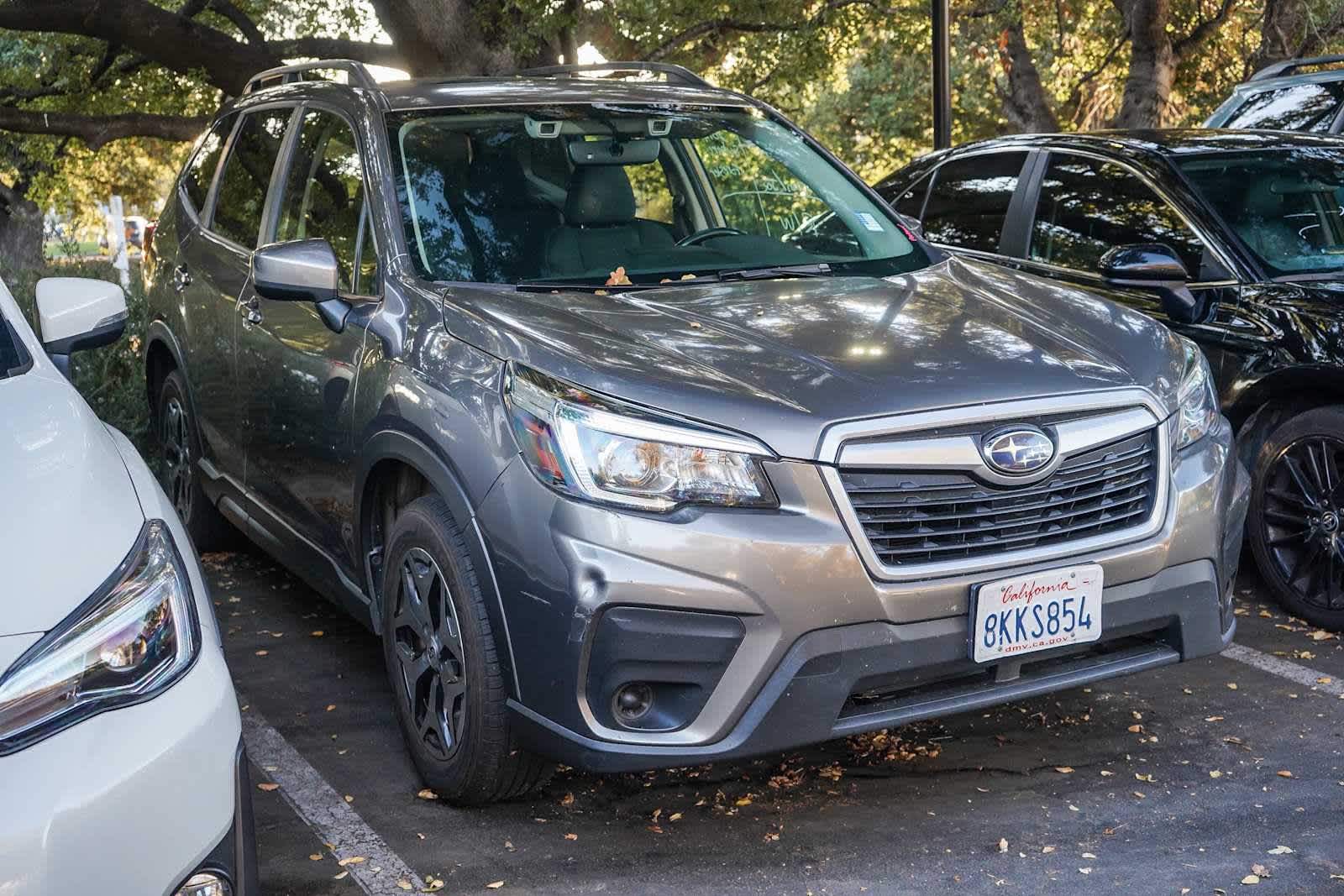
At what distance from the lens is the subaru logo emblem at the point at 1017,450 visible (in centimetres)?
341

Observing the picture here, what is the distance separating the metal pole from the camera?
1066 centimetres

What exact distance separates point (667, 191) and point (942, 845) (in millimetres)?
2258

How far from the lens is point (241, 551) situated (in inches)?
253

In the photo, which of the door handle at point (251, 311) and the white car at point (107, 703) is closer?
the white car at point (107, 703)

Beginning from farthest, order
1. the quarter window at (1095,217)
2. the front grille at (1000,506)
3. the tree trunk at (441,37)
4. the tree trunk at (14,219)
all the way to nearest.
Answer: the tree trunk at (14,219) < the tree trunk at (441,37) < the quarter window at (1095,217) < the front grille at (1000,506)

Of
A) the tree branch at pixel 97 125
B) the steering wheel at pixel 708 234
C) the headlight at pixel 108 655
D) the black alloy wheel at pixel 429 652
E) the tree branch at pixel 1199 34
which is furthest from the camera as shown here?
the tree branch at pixel 97 125

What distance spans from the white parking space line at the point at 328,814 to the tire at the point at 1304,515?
3.26m

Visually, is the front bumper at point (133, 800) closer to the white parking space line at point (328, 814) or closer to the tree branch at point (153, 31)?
the white parking space line at point (328, 814)

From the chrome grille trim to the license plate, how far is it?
5 centimetres

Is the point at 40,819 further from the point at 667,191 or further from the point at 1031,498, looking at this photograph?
the point at 667,191

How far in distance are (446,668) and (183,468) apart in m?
2.77

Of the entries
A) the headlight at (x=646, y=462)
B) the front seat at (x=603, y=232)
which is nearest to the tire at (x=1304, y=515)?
the front seat at (x=603, y=232)

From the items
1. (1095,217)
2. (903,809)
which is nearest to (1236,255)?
(1095,217)

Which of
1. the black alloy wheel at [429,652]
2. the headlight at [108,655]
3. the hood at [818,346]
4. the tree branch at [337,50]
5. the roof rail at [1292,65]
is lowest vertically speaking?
the black alloy wheel at [429,652]
